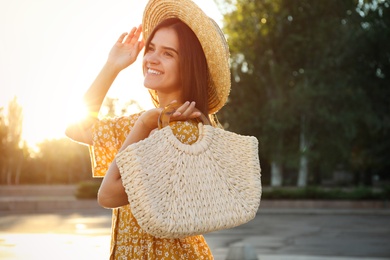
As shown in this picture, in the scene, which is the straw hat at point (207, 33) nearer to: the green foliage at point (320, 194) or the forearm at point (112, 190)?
the forearm at point (112, 190)

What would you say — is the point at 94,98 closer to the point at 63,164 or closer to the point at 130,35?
the point at 130,35

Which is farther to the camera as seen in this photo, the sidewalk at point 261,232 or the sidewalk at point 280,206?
the sidewalk at point 280,206

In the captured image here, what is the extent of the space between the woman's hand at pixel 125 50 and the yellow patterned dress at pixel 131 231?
0.18 metres

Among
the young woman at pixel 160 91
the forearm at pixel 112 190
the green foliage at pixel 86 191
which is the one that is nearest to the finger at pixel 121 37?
the young woman at pixel 160 91

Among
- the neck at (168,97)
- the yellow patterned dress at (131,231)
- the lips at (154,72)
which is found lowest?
the yellow patterned dress at (131,231)

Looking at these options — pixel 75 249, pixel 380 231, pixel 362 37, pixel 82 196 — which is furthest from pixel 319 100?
pixel 75 249

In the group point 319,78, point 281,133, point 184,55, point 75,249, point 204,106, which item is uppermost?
point 319,78

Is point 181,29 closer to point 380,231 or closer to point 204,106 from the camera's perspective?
point 204,106

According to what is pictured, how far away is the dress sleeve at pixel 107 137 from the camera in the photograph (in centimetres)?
219

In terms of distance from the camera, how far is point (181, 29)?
2127mm

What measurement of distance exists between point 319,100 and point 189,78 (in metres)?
29.7

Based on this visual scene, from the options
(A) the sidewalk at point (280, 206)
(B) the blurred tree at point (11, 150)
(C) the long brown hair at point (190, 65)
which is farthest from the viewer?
(B) the blurred tree at point (11, 150)

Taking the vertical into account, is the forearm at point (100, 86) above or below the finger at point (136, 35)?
below

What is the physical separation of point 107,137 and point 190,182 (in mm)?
479
